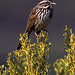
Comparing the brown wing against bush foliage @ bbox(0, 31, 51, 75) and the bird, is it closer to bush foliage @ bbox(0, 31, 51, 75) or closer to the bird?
the bird

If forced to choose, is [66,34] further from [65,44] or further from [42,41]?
[42,41]

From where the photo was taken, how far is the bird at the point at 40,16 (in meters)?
5.26

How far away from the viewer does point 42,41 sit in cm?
375

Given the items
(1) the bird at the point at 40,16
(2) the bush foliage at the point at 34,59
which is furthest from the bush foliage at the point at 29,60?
(1) the bird at the point at 40,16

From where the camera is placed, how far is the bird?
526 centimetres

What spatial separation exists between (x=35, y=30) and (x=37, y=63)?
2132mm

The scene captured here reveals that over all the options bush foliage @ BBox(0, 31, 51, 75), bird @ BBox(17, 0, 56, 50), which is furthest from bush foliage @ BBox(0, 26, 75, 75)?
bird @ BBox(17, 0, 56, 50)

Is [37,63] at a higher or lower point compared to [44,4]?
lower

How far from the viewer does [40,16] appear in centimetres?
538

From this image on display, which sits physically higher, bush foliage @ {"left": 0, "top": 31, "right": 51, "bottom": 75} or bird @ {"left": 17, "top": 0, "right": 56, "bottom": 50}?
bird @ {"left": 17, "top": 0, "right": 56, "bottom": 50}

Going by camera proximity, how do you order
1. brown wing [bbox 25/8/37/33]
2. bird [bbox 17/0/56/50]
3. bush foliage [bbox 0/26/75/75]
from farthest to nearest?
brown wing [bbox 25/8/37/33] < bird [bbox 17/0/56/50] < bush foliage [bbox 0/26/75/75]

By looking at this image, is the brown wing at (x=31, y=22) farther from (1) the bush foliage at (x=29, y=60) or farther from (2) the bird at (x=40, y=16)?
(1) the bush foliage at (x=29, y=60)

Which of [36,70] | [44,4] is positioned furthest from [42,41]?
[44,4]

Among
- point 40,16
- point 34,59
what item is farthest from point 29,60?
point 40,16
